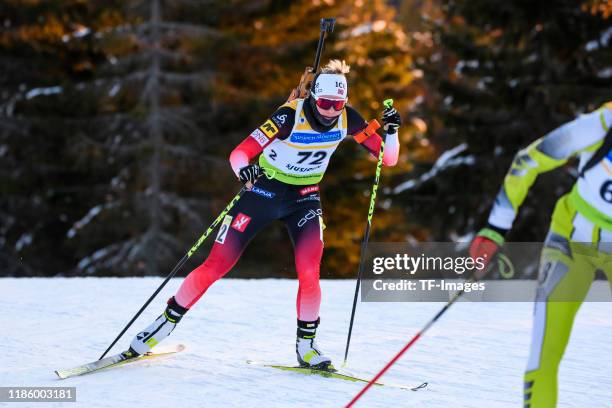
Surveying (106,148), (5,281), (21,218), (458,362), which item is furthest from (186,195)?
(458,362)

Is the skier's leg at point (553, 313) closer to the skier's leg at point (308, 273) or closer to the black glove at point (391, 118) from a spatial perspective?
the skier's leg at point (308, 273)

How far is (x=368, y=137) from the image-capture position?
6.47 m

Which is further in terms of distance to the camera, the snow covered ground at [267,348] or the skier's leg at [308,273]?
the skier's leg at [308,273]

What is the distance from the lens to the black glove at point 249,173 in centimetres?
580

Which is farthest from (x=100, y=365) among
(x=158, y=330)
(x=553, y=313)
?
(x=553, y=313)

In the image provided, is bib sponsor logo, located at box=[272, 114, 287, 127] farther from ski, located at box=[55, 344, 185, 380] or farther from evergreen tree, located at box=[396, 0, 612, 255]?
evergreen tree, located at box=[396, 0, 612, 255]

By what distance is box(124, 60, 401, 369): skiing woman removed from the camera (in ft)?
19.7

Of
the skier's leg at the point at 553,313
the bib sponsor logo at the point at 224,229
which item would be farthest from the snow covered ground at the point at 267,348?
the skier's leg at the point at 553,313

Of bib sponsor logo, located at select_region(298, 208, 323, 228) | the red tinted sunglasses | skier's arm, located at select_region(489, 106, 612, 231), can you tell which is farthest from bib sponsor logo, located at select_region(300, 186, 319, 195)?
skier's arm, located at select_region(489, 106, 612, 231)

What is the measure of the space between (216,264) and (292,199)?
67 centimetres

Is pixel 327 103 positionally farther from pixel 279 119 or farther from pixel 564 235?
A: pixel 564 235

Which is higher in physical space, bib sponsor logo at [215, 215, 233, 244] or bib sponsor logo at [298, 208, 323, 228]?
bib sponsor logo at [298, 208, 323, 228]

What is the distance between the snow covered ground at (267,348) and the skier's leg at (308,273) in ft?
0.68

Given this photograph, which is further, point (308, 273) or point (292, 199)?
point (292, 199)
